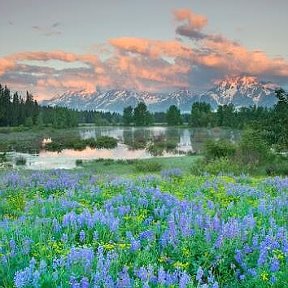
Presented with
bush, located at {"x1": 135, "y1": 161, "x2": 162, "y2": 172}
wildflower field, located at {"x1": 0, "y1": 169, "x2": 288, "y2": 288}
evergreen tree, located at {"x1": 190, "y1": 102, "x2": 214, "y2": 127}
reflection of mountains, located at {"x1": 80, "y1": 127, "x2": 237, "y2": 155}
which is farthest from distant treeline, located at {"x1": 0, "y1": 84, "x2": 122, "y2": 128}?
wildflower field, located at {"x1": 0, "y1": 169, "x2": 288, "y2": 288}

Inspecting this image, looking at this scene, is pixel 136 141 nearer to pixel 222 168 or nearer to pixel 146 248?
pixel 222 168

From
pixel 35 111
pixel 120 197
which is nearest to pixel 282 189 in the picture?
pixel 120 197

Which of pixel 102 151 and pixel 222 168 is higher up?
pixel 222 168

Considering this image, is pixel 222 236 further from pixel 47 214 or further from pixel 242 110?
pixel 242 110

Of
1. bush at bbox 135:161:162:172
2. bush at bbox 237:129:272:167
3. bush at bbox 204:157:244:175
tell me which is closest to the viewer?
bush at bbox 204:157:244:175

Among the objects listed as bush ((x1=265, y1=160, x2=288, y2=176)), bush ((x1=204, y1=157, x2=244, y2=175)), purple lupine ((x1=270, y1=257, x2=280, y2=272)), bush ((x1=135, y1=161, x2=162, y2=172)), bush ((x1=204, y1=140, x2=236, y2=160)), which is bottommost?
bush ((x1=135, y1=161, x2=162, y2=172))

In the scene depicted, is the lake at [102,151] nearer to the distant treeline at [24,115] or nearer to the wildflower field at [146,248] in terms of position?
the wildflower field at [146,248]

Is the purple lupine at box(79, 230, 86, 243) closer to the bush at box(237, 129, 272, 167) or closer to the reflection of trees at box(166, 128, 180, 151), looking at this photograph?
the bush at box(237, 129, 272, 167)

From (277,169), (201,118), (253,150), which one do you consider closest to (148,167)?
(253,150)

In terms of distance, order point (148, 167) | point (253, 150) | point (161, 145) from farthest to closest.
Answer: point (161, 145), point (148, 167), point (253, 150)

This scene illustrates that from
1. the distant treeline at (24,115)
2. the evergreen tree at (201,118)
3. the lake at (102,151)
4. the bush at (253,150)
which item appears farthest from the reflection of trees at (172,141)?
the evergreen tree at (201,118)

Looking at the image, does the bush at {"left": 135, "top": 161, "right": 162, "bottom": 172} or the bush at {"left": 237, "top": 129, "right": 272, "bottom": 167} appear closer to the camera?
the bush at {"left": 237, "top": 129, "right": 272, "bottom": 167}

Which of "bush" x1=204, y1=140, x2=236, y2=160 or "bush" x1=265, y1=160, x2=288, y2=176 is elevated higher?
"bush" x1=204, y1=140, x2=236, y2=160

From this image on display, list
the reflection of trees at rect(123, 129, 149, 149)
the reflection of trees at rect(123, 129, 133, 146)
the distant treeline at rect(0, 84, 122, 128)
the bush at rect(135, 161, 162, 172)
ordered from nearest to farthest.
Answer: the bush at rect(135, 161, 162, 172), the reflection of trees at rect(123, 129, 149, 149), the reflection of trees at rect(123, 129, 133, 146), the distant treeline at rect(0, 84, 122, 128)
